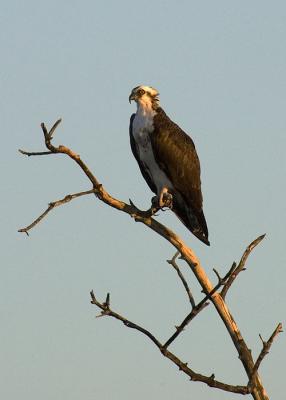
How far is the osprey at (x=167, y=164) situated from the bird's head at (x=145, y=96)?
0.55 ft

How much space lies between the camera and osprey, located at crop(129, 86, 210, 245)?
48.9ft

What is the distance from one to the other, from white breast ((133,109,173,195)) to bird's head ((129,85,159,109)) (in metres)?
0.54

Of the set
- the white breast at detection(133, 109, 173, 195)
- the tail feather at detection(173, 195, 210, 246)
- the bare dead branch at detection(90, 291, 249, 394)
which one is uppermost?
the white breast at detection(133, 109, 173, 195)

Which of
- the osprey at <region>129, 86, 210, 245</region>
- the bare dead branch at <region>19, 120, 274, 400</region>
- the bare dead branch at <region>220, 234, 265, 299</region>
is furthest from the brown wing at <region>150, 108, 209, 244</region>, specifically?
the bare dead branch at <region>220, 234, 265, 299</region>

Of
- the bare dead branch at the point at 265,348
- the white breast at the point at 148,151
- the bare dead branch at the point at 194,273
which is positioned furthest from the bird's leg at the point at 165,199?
the bare dead branch at the point at 265,348

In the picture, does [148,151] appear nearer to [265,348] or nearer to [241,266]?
[241,266]

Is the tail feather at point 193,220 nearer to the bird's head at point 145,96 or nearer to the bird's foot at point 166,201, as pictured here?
the bird's foot at point 166,201

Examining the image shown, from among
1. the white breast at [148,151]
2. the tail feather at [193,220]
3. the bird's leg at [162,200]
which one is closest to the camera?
the tail feather at [193,220]

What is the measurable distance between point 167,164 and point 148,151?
0.37m

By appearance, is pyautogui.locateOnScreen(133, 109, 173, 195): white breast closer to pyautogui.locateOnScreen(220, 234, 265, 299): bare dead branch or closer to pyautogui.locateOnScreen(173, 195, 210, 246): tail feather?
pyautogui.locateOnScreen(173, 195, 210, 246): tail feather

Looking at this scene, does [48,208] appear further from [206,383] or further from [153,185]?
[153,185]

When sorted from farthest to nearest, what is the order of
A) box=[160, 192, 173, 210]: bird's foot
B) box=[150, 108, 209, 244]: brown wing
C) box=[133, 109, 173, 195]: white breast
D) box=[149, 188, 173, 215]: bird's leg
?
1. box=[133, 109, 173, 195]: white breast
2. box=[150, 108, 209, 244]: brown wing
3. box=[160, 192, 173, 210]: bird's foot
4. box=[149, 188, 173, 215]: bird's leg

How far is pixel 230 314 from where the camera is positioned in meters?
11.2

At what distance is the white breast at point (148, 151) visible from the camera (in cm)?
1505
